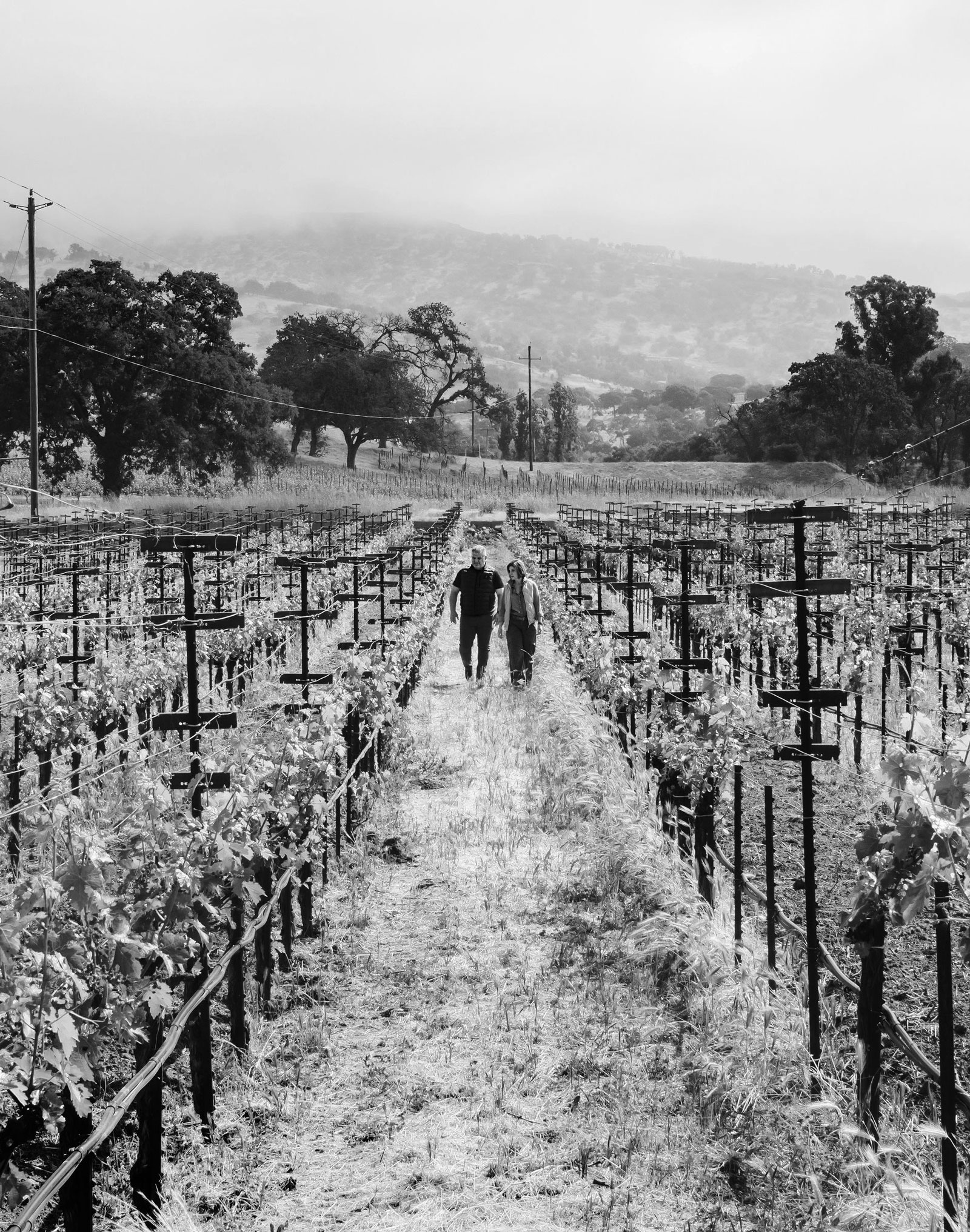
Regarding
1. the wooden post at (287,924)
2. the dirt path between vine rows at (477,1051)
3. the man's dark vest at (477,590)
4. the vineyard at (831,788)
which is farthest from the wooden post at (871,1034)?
the man's dark vest at (477,590)

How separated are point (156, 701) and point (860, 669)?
5.92 meters

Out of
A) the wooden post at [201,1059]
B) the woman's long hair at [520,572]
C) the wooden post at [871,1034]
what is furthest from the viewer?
the woman's long hair at [520,572]

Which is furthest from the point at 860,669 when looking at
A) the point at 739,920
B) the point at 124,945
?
the point at 124,945

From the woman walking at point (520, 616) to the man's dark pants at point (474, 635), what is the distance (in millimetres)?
171

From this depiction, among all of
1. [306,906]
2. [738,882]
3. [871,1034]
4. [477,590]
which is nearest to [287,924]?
[306,906]

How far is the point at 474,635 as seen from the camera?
12.8m

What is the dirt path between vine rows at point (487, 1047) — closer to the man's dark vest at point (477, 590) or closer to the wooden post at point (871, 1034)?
the wooden post at point (871, 1034)

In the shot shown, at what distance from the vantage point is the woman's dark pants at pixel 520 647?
12.1m

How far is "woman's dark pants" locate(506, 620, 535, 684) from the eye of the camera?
12102 millimetres

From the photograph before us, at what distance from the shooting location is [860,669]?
1009 centimetres

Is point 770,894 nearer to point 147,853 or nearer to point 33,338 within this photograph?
point 147,853

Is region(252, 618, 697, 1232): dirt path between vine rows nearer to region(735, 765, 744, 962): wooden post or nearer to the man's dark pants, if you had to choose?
region(735, 765, 744, 962): wooden post

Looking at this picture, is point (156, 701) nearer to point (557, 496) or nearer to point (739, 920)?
point (739, 920)

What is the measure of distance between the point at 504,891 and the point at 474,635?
6.30 meters
